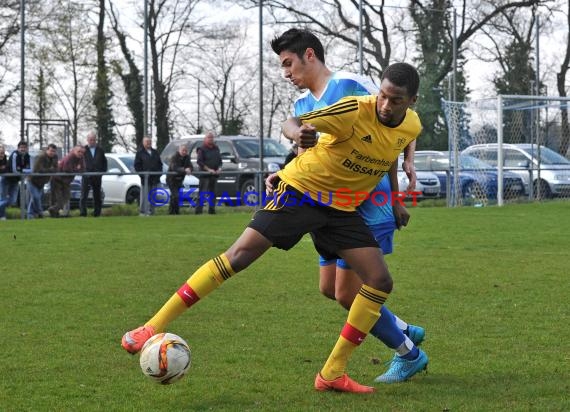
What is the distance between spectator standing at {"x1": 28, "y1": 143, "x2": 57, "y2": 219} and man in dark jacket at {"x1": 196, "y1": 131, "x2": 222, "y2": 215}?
3.18 metres

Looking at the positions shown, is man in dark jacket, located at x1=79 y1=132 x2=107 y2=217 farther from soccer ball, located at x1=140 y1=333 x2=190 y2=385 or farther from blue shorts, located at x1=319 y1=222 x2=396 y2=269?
soccer ball, located at x1=140 y1=333 x2=190 y2=385

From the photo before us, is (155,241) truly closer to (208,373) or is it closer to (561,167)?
(208,373)

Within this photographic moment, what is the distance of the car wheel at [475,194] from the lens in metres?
25.0

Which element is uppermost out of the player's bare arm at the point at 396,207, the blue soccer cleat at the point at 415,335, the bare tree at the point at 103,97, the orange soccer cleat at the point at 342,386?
the bare tree at the point at 103,97

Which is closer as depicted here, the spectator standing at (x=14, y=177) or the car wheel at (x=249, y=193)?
the spectator standing at (x=14, y=177)

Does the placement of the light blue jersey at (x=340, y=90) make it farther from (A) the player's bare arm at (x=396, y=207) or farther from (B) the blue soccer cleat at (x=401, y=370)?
(B) the blue soccer cleat at (x=401, y=370)

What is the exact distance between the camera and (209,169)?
23.0m

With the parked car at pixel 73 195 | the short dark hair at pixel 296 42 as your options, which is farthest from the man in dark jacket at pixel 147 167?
the short dark hair at pixel 296 42

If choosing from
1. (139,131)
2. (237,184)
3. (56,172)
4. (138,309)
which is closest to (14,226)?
(56,172)

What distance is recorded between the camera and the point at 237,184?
24078mm

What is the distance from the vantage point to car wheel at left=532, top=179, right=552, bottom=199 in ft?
84.2

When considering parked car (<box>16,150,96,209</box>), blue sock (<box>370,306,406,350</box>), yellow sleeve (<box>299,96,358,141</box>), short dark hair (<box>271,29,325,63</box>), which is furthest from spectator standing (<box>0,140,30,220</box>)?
yellow sleeve (<box>299,96,358,141</box>)

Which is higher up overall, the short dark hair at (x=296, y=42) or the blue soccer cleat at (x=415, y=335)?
the short dark hair at (x=296, y=42)

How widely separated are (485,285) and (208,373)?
15.1 feet
